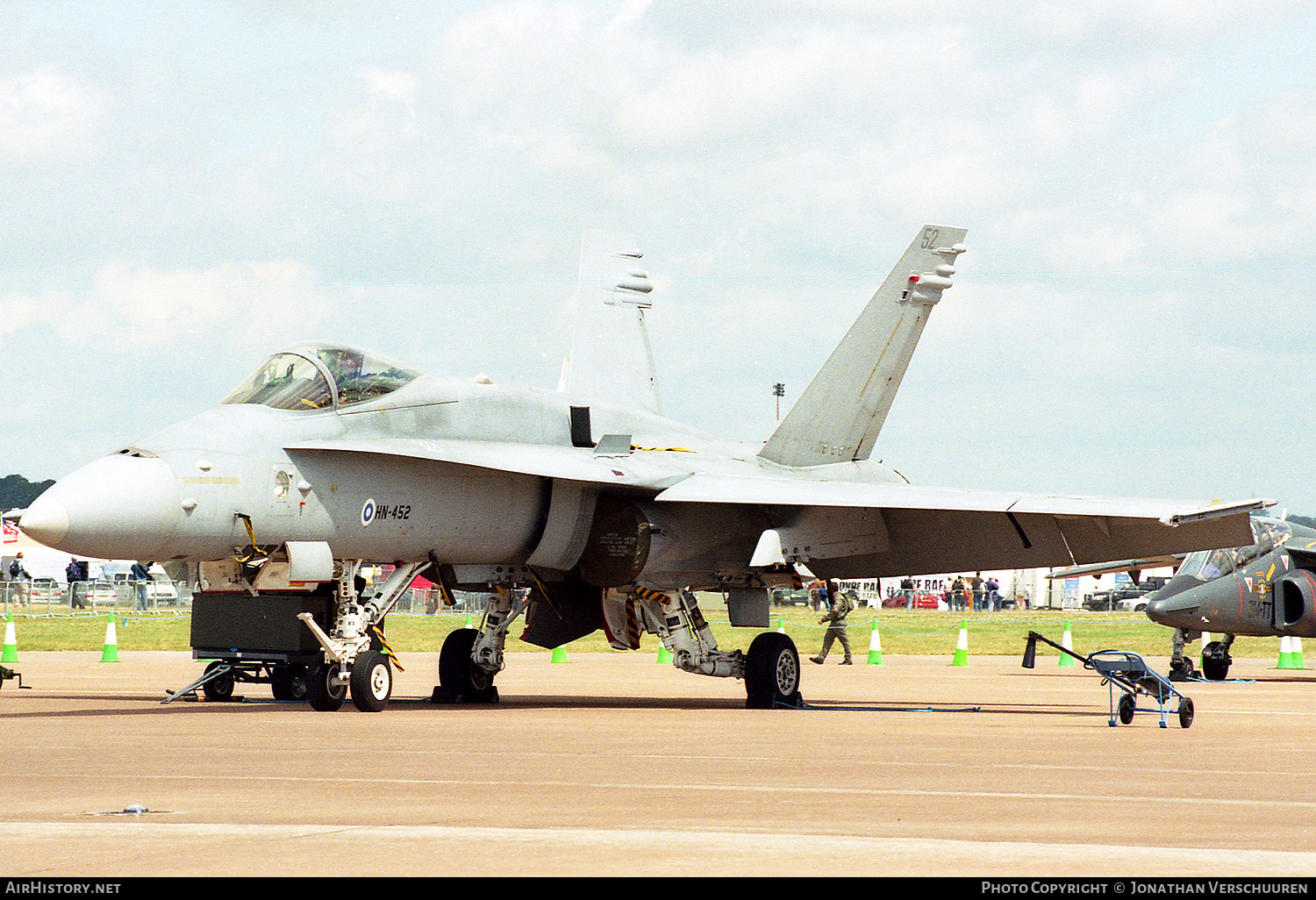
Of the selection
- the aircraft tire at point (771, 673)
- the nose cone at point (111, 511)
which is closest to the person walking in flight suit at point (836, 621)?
the aircraft tire at point (771, 673)

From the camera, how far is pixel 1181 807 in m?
8.05

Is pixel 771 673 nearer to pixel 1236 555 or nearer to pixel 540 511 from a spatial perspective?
pixel 540 511

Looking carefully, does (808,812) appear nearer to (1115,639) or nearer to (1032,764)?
(1032,764)

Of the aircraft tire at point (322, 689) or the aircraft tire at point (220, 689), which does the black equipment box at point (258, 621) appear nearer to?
the aircraft tire at point (322, 689)

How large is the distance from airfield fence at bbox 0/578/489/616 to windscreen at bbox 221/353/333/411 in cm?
2964

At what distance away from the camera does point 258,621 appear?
15398 mm

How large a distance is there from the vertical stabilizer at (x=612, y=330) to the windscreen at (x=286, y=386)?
6.31m

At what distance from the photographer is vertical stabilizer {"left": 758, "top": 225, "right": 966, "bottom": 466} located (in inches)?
742

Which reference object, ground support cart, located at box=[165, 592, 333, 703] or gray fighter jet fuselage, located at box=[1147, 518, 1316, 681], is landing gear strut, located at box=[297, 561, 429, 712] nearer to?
ground support cart, located at box=[165, 592, 333, 703]

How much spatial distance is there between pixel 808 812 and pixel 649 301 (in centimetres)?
1467

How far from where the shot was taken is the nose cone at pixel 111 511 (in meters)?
12.8

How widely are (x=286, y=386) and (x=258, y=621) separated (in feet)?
7.46

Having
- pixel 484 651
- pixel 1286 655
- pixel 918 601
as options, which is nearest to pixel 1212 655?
pixel 1286 655
